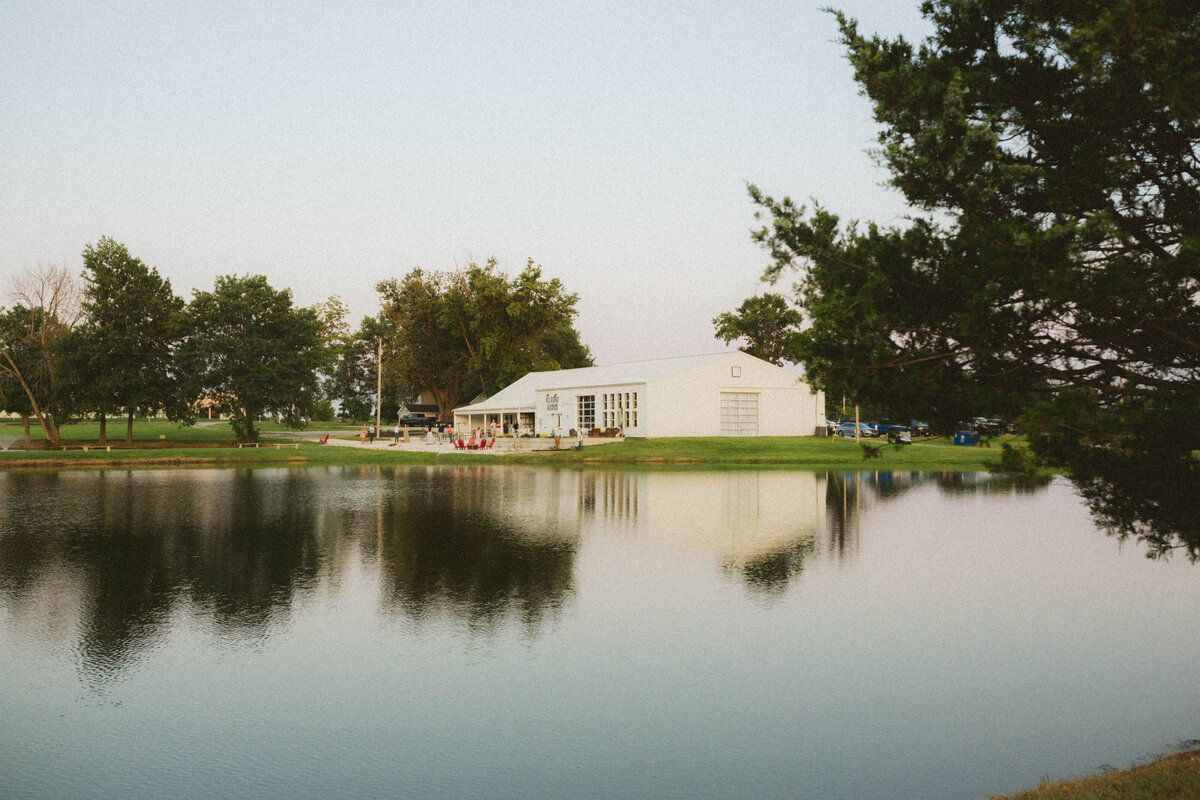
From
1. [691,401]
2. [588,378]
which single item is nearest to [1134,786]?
[691,401]

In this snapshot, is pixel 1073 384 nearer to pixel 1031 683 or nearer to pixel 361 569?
pixel 1031 683

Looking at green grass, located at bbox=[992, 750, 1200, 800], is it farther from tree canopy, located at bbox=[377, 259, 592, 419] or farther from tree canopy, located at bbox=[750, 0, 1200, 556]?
tree canopy, located at bbox=[377, 259, 592, 419]

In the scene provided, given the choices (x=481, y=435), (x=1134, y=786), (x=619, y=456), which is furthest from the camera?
(x=481, y=435)

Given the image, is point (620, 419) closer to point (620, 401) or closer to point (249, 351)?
point (620, 401)

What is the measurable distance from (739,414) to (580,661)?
49.1 metres

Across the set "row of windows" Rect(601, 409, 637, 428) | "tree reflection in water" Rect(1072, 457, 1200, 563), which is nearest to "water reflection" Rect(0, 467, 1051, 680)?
"tree reflection in water" Rect(1072, 457, 1200, 563)

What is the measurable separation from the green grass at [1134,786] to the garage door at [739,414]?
5032 cm

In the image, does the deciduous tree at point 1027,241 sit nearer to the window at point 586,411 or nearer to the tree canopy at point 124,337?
the window at point 586,411

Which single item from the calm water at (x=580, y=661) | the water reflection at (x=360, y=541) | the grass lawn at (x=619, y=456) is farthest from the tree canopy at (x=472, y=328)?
the calm water at (x=580, y=661)

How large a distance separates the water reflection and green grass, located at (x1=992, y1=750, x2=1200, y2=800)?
5185 mm

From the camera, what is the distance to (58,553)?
1361 cm

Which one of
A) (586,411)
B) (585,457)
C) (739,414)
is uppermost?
(586,411)

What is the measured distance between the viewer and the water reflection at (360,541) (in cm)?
970

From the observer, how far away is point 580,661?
7805mm
